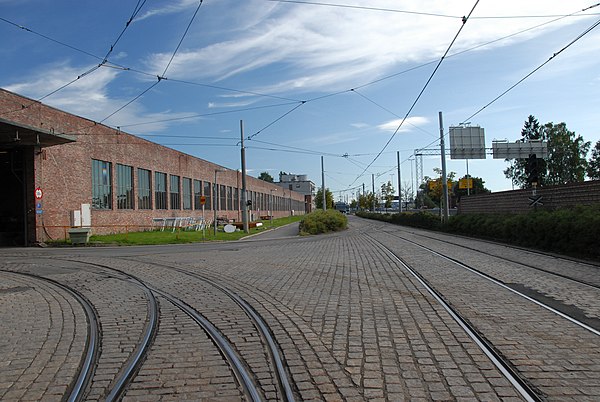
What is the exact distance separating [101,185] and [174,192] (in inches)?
586

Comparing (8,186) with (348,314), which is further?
(8,186)

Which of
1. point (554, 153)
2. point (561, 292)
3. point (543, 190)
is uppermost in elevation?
point (554, 153)

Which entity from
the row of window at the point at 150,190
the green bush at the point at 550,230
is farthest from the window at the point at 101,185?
the green bush at the point at 550,230

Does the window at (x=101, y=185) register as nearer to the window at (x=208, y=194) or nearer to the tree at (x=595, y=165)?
the window at (x=208, y=194)

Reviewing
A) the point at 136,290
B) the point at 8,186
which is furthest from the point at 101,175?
the point at 136,290

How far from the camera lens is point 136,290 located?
11383 millimetres

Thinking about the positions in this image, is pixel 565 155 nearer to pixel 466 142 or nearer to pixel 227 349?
pixel 466 142

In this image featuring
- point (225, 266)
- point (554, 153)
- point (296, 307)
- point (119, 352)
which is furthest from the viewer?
point (554, 153)

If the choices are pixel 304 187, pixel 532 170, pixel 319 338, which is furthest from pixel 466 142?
pixel 304 187

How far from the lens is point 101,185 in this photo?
1459 inches

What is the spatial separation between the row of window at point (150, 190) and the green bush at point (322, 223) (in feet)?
25.3

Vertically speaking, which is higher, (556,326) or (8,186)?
(8,186)

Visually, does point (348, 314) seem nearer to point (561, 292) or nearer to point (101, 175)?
point (561, 292)

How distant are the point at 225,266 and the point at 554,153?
67105mm
